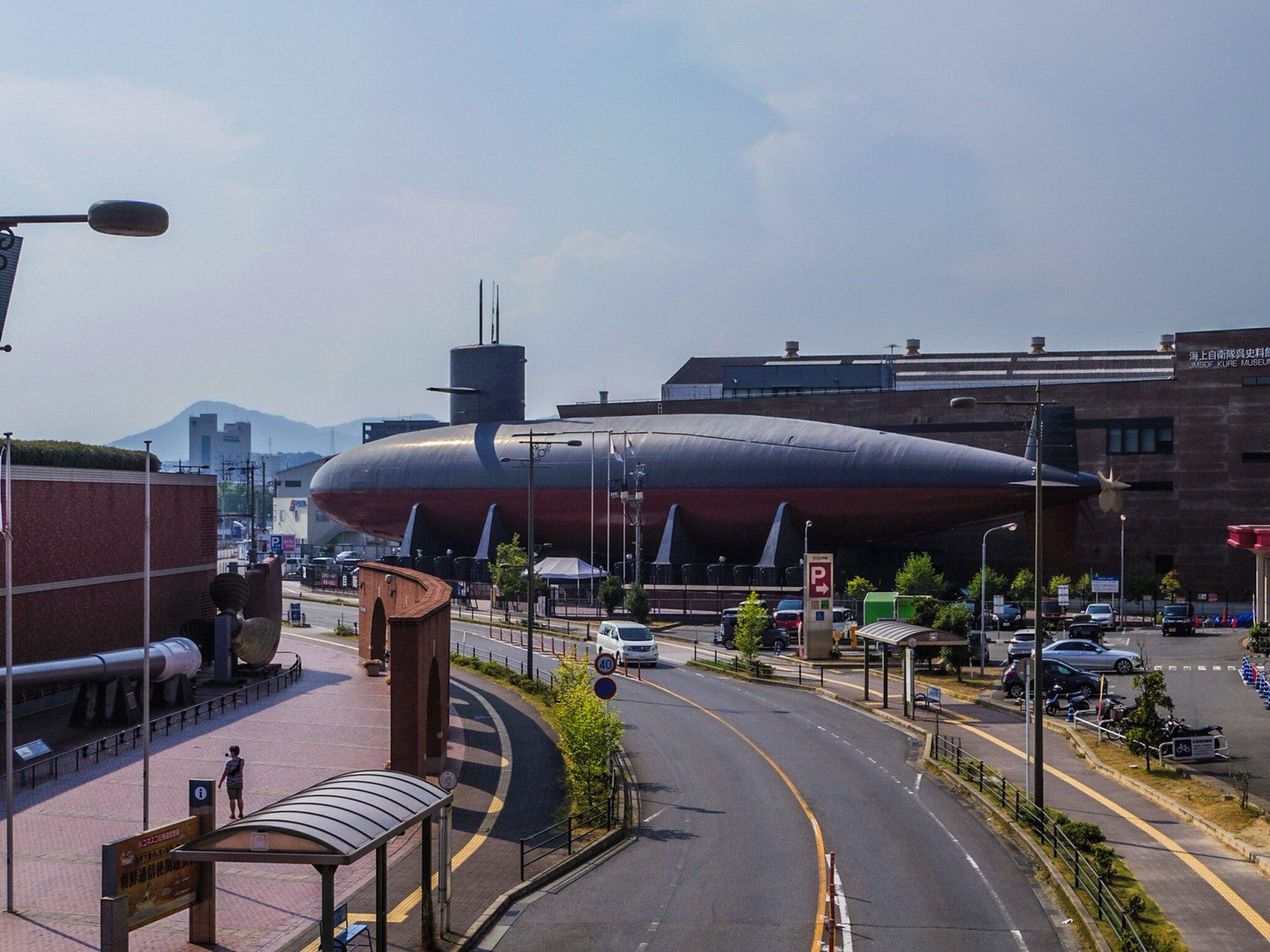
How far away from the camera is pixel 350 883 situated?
69.7ft

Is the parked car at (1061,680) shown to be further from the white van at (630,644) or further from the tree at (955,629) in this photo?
the white van at (630,644)

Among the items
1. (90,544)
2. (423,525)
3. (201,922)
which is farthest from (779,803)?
(423,525)

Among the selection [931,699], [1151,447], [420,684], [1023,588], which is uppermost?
[1151,447]

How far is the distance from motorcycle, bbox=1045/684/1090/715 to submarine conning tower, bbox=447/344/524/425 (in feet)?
181

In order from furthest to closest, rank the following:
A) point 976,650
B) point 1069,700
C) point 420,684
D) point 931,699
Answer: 1. point 976,650
2. point 1069,700
3. point 931,699
4. point 420,684

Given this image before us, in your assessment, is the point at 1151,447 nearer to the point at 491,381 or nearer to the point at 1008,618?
the point at 1008,618

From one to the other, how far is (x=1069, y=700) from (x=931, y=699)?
445cm

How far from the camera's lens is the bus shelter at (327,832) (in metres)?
14.7

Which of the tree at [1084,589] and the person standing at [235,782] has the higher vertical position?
the tree at [1084,589]

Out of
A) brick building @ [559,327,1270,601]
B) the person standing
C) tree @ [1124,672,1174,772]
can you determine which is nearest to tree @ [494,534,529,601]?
brick building @ [559,327,1270,601]

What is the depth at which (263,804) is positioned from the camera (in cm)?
2595

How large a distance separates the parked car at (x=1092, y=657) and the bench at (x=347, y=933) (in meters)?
35.7

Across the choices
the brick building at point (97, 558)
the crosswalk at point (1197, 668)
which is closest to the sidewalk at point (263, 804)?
the brick building at point (97, 558)

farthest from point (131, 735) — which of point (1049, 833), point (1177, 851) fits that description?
point (1177, 851)
